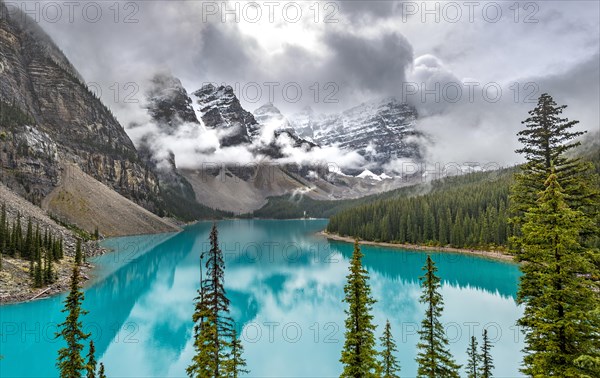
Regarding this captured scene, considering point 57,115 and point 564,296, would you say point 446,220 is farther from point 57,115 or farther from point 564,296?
point 57,115

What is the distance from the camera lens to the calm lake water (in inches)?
1138

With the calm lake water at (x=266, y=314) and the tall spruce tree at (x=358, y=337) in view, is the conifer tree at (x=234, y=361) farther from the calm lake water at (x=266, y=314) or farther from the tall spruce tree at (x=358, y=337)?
the calm lake water at (x=266, y=314)

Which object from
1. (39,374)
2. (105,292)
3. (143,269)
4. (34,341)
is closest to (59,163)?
(143,269)

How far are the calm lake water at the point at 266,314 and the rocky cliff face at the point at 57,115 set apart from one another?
81366 millimetres

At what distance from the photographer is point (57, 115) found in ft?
538

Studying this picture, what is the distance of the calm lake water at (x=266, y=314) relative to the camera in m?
28.9

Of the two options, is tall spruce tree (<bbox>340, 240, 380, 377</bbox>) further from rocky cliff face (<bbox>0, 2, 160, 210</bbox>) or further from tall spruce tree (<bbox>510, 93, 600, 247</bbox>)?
rocky cliff face (<bbox>0, 2, 160, 210</bbox>)

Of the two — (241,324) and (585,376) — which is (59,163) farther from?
(585,376)

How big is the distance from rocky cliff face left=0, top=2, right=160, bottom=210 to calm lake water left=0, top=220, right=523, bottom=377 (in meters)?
81.4

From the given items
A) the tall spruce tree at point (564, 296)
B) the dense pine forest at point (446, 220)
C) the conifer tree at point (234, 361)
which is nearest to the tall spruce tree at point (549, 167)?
the tall spruce tree at point (564, 296)

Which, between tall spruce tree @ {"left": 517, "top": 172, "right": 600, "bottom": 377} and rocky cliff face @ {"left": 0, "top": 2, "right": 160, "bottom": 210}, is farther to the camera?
rocky cliff face @ {"left": 0, "top": 2, "right": 160, "bottom": 210}

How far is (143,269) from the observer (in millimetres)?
71000

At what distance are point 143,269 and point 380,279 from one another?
44273mm

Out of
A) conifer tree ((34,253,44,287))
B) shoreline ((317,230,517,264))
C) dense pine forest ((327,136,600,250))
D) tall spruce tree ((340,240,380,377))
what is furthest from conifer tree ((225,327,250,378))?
dense pine forest ((327,136,600,250))
